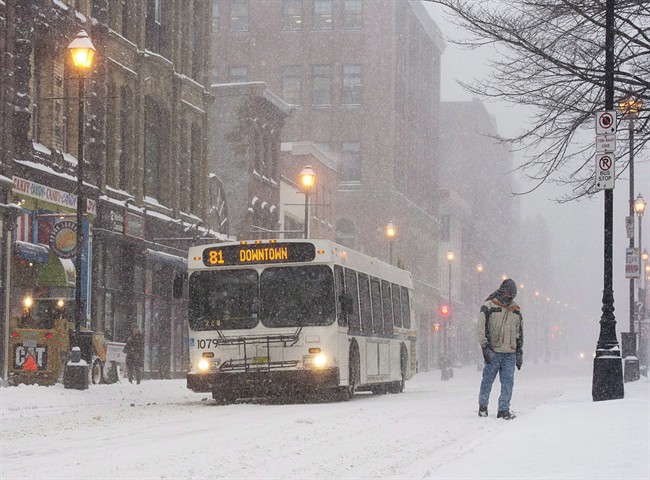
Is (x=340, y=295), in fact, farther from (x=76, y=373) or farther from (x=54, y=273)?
(x=54, y=273)

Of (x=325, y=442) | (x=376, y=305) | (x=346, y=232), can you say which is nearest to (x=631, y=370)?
(x=376, y=305)

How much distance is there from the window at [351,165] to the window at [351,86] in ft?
9.32

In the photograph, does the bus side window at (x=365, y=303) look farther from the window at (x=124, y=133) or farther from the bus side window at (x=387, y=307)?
the window at (x=124, y=133)

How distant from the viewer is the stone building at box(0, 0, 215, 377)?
103ft

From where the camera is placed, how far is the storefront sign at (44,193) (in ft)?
101

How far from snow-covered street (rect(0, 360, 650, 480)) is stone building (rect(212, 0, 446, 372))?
201 ft

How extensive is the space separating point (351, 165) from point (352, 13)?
32.6ft

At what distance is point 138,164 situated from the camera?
132 ft

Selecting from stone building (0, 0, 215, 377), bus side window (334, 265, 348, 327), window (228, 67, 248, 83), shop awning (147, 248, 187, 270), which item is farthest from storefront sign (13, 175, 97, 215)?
window (228, 67, 248, 83)

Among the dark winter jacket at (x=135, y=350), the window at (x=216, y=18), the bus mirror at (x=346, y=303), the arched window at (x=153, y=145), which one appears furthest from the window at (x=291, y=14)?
the bus mirror at (x=346, y=303)

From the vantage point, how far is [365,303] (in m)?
25.8

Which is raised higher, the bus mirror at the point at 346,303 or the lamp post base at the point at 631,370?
the bus mirror at the point at 346,303

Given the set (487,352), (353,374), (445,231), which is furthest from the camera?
(445,231)

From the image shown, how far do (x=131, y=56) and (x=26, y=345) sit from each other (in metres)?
13.8
